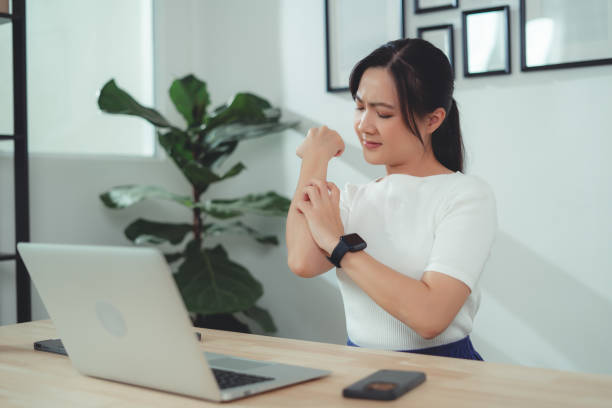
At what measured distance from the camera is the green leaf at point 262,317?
3012mm

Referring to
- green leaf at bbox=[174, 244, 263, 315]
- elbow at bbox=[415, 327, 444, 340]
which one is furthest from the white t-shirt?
green leaf at bbox=[174, 244, 263, 315]

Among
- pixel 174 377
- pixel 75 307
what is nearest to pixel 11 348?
pixel 75 307

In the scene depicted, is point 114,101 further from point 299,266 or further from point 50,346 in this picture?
point 50,346

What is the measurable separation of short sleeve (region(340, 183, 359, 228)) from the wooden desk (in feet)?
1.45

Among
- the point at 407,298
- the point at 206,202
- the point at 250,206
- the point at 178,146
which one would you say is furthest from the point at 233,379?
the point at 178,146

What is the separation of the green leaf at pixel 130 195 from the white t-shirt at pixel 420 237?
1420mm

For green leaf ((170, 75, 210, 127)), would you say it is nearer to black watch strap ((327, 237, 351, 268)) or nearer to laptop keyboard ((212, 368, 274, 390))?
black watch strap ((327, 237, 351, 268))

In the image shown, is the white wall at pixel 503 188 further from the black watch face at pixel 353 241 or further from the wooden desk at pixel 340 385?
the wooden desk at pixel 340 385

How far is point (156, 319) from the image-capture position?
88 centimetres

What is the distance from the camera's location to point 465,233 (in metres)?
1.38

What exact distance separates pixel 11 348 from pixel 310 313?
1.98m

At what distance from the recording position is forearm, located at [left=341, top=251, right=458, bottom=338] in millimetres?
1298

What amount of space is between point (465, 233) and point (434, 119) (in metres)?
0.31

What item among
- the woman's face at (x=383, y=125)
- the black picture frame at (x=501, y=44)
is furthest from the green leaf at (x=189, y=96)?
the woman's face at (x=383, y=125)
